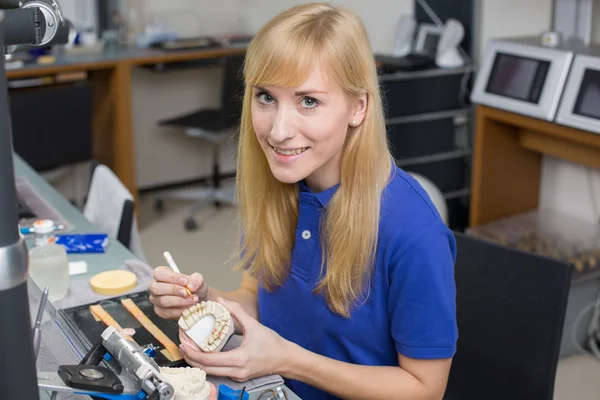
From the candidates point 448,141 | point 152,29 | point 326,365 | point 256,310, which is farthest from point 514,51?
point 152,29

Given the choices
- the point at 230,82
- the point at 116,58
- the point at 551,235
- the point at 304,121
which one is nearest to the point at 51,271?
the point at 304,121

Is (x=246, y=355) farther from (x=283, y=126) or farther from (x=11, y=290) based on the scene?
(x=11, y=290)

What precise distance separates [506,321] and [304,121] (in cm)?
59

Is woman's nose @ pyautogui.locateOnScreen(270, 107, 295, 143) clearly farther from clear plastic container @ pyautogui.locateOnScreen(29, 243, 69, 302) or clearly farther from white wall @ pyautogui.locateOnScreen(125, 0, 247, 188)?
white wall @ pyautogui.locateOnScreen(125, 0, 247, 188)

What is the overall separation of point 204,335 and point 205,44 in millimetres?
3118

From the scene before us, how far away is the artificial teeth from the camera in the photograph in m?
1.19

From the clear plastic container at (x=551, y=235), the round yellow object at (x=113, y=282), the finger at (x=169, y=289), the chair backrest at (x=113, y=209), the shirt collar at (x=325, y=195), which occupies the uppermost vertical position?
the shirt collar at (x=325, y=195)

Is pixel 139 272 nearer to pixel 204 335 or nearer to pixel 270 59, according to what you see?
pixel 204 335

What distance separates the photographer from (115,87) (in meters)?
3.82

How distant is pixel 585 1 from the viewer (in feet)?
9.08

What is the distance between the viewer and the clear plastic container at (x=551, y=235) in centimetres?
274

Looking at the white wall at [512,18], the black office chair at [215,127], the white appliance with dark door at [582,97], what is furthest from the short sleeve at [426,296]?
the black office chair at [215,127]

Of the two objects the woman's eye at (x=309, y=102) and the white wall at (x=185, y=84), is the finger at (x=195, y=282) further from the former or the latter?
the white wall at (x=185, y=84)

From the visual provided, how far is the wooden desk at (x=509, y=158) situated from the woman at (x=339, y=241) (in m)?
1.54
